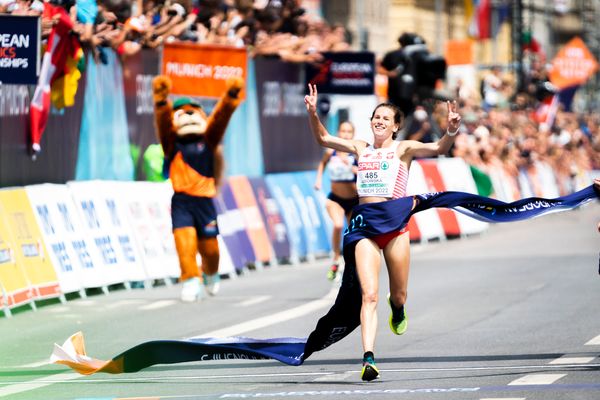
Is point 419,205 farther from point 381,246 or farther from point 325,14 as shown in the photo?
point 325,14

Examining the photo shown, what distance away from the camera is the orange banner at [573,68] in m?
51.3

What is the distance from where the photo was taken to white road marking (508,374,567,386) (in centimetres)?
1016

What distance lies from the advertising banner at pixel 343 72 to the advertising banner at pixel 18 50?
1104 centimetres

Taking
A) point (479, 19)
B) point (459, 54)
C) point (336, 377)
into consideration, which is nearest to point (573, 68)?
point (479, 19)

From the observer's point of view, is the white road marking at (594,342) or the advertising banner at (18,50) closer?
the white road marking at (594,342)

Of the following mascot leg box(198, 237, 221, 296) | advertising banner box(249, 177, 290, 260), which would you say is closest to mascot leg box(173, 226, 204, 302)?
mascot leg box(198, 237, 221, 296)

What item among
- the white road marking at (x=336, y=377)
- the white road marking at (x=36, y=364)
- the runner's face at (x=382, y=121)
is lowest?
the white road marking at (x=36, y=364)

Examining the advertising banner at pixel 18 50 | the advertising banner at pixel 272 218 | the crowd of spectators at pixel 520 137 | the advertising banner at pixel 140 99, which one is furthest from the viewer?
the crowd of spectators at pixel 520 137

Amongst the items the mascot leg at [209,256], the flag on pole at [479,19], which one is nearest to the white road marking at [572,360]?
the mascot leg at [209,256]

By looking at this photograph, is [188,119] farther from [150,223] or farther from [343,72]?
[343,72]

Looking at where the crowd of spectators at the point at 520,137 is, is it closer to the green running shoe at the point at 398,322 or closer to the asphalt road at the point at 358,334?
the asphalt road at the point at 358,334

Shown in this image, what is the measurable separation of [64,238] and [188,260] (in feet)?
6.33

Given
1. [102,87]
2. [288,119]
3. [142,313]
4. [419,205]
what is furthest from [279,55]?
[419,205]

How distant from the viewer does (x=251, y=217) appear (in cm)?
2234
